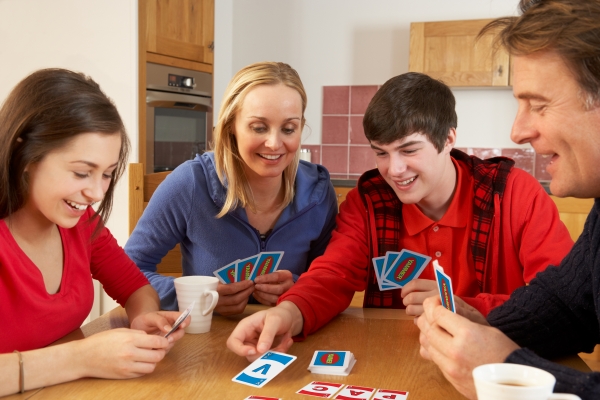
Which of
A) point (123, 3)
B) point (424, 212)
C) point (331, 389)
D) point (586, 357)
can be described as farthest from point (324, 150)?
point (331, 389)

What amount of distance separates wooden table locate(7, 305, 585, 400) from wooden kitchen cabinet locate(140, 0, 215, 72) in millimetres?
2703

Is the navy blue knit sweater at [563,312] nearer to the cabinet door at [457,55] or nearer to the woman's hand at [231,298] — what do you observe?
the woman's hand at [231,298]

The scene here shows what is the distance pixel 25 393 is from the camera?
1106 millimetres

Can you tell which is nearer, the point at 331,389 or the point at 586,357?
the point at 331,389

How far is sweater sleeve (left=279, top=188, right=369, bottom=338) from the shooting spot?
60.7 inches

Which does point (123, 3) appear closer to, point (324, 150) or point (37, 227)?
point (324, 150)

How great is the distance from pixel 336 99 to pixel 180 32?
141cm

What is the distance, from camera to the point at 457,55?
4.42 meters

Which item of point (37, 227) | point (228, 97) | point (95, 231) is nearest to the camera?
point (37, 227)

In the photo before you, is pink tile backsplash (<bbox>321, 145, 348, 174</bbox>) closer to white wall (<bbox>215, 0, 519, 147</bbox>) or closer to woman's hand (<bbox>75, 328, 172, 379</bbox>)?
white wall (<bbox>215, 0, 519, 147</bbox>)

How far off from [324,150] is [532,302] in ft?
12.6

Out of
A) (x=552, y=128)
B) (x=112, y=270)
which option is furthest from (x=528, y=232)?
(x=112, y=270)

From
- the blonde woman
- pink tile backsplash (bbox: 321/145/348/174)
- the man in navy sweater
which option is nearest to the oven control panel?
pink tile backsplash (bbox: 321/145/348/174)

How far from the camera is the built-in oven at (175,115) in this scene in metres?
3.98
